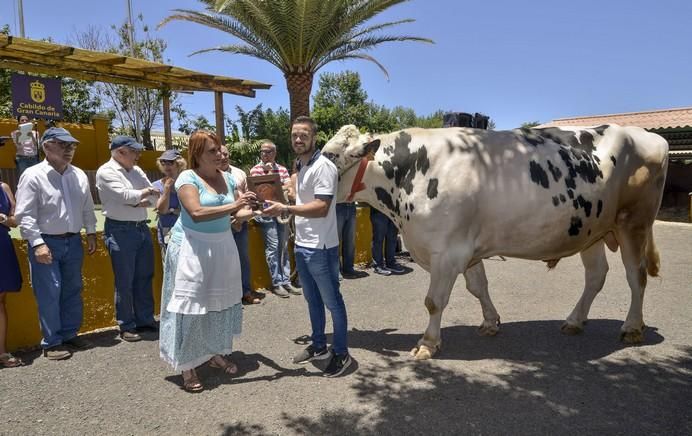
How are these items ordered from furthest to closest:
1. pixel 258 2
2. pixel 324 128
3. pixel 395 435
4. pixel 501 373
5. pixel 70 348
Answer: pixel 324 128
pixel 258 2
pixel 70 348
pixel 501 373
pixel 395 435

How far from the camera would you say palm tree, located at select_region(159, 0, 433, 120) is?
1198 centimetres

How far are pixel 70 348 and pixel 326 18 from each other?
10.3 metres

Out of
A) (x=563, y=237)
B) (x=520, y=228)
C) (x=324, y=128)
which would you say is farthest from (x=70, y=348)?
(x=324, y=128)

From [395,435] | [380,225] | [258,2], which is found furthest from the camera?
[258,2]

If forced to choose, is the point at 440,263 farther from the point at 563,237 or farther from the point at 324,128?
the point at 324,128

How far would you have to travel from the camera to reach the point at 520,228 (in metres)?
4.20

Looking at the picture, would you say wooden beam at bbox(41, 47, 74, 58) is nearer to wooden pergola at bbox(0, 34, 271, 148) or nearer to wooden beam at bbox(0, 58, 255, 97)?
wooden pergola at bbox(0, 34, 271, 148)

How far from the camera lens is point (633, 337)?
4480 millimetres

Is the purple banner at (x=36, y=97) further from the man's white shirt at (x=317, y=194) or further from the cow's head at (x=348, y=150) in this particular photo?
the man's white shirt at (x=317, y=194)

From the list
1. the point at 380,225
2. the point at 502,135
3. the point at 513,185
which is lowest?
the point at 380,225

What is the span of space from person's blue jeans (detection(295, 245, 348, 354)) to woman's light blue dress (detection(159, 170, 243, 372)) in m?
0.56

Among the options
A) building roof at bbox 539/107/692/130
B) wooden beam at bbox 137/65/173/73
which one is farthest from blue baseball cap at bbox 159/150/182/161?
building roof at bbox 539/107/692/130

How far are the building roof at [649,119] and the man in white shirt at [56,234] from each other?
16.2 meters

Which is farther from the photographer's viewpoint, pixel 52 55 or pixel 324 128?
pixel 324 128
